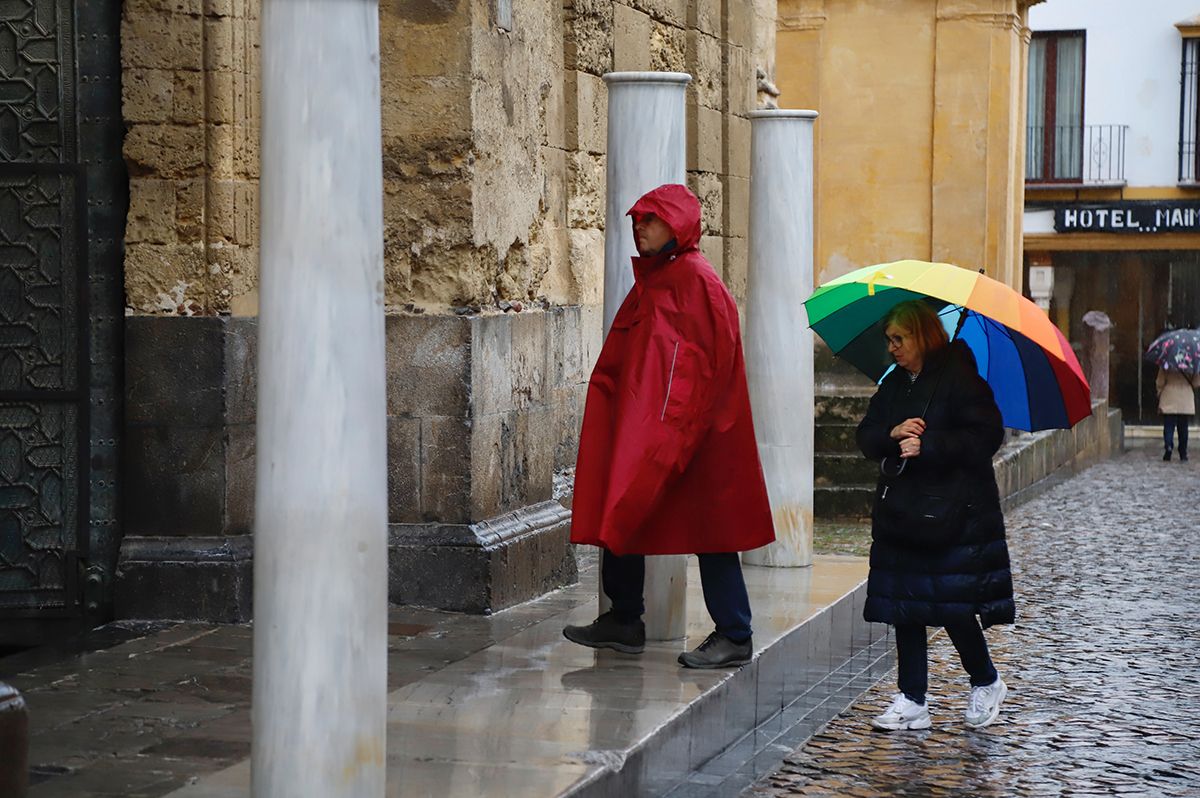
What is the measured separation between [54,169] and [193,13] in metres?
0.81

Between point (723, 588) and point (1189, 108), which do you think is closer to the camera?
point (723, 588)

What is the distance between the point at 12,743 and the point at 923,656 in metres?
3.41

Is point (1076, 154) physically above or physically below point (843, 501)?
above

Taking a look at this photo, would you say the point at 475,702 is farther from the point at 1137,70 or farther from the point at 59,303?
the point at 1137,70

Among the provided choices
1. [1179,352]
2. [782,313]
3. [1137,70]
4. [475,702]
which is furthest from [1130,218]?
[475,702]

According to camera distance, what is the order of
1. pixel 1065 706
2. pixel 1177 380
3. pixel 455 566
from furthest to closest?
pixel 1177 380 → pixel 455 566 → pixel 1065 706

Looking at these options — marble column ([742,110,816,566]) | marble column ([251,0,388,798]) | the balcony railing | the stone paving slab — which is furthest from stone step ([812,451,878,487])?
the balcony railing

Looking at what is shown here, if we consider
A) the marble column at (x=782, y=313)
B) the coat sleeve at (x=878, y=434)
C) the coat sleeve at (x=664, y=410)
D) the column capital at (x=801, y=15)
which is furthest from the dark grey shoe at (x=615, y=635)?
the column capital at (x=801, y=15)

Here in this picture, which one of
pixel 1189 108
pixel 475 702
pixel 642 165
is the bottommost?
pixel 475 702

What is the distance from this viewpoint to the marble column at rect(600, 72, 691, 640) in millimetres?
6895

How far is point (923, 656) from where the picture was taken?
6.75 meters

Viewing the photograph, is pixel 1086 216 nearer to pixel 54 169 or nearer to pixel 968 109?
pixel 968 109

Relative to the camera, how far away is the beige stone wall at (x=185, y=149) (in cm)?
769

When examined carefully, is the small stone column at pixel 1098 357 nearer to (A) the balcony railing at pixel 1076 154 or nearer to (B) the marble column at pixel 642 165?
(A) the balcony railing at pixel 1076 154
